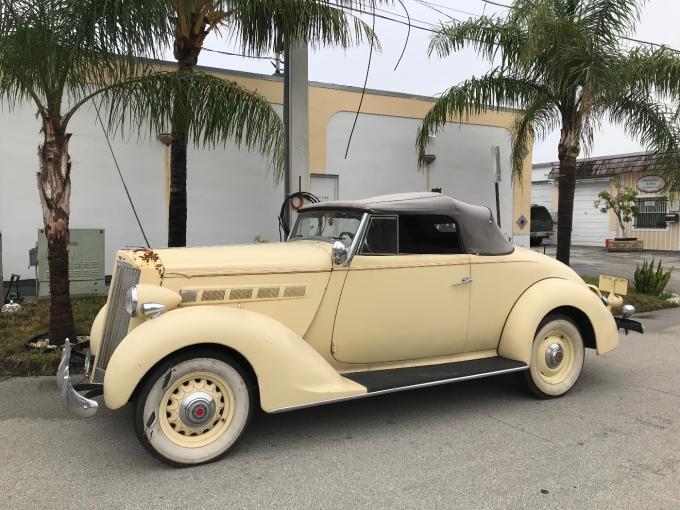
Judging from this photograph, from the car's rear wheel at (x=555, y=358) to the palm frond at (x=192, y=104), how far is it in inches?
148

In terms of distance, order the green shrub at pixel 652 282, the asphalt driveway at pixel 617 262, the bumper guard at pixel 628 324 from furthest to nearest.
Answer: the asphalt driveway at pixel 617 262, the green shrub at pixel 652 282, the bumper guard at pixel 628 324

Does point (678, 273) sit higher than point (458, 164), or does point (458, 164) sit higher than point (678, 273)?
point (458, 164)

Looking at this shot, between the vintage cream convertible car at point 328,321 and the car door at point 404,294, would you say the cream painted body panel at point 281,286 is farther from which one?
the car door at point 404,294

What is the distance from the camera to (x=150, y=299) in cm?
328

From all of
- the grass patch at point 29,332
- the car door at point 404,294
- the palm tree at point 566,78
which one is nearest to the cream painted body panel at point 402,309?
the car door at point 404,294

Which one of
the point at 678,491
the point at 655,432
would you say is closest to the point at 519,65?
the point at 655,432

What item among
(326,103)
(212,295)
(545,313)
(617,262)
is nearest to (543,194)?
(617,262)

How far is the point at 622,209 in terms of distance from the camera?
2028cm

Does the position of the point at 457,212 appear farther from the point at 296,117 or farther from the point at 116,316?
the point at 296,117

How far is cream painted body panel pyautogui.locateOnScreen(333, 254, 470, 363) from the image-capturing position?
12.8 ft

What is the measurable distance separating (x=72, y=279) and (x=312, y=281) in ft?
20.9

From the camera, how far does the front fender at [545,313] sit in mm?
4395

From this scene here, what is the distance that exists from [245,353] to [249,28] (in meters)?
5.34

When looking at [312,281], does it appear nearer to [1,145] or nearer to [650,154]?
[1,145]
